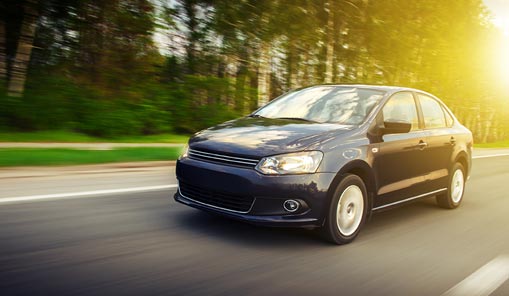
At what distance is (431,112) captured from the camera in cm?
684

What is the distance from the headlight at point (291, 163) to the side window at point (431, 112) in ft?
7.73

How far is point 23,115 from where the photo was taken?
11.7 meters

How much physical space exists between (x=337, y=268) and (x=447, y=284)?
84cm

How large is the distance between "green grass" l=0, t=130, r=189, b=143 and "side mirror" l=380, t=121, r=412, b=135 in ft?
26.6

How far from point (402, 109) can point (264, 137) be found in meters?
2.03

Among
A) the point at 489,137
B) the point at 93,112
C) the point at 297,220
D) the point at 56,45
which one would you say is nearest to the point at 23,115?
the point at 93,112

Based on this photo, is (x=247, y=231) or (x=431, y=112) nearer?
(x=247, y=231)

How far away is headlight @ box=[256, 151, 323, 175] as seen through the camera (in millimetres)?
4660

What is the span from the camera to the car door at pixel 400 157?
18.1ft

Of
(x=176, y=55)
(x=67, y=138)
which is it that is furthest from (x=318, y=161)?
(x=176, y=55)

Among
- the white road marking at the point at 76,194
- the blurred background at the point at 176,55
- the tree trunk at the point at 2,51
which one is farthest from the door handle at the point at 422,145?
the tree trunk at the point at 2,51

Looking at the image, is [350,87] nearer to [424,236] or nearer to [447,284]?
[424,236]

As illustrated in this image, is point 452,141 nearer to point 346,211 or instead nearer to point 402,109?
point 402,109

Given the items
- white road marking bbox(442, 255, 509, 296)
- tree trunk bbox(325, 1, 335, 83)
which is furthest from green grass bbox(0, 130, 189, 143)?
white road marking bbox(442, 255, 509, 296)
